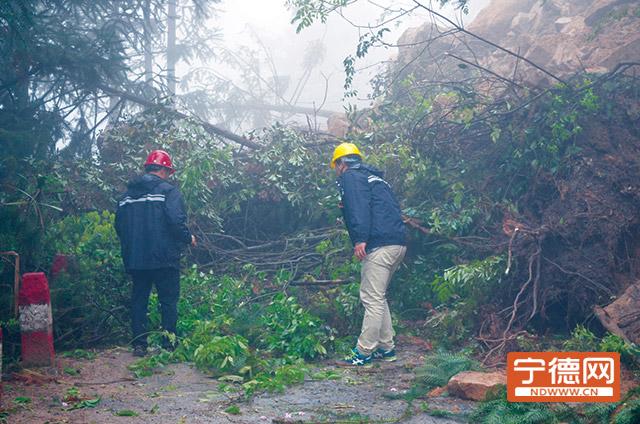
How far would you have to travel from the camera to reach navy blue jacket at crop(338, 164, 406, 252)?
600 cm

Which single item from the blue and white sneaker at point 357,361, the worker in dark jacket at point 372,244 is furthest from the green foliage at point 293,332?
the worker in dark jacket at point 372,244

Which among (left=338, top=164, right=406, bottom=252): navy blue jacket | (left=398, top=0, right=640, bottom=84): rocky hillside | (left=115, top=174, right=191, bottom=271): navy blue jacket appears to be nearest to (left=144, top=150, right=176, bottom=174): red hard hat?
(left=115, top=174, right=191, bottom=271): navy blue jacket

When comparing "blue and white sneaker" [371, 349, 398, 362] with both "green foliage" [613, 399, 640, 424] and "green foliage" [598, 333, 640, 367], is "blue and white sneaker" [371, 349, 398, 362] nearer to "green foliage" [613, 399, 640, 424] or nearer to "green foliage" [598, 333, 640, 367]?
"green foliage" [598, 333, 640, 367]

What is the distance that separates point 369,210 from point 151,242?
88.0 inches

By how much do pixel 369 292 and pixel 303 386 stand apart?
4.37 feet

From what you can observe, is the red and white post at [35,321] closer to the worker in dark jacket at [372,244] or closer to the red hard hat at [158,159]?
the red hard hat at [158,159]

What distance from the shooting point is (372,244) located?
241 inches

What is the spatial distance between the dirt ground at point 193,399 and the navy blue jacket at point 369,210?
1.27 m

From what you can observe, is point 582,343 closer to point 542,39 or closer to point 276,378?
point 276,378

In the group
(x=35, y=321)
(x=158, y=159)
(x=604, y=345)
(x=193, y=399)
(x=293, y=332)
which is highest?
(x=158, y=159)

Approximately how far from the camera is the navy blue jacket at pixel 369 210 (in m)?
6.00

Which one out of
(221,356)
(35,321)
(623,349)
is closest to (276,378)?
(221,356)

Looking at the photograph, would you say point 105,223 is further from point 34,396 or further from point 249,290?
point 34,396

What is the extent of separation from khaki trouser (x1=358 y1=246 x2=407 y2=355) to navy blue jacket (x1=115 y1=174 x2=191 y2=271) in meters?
1.91
